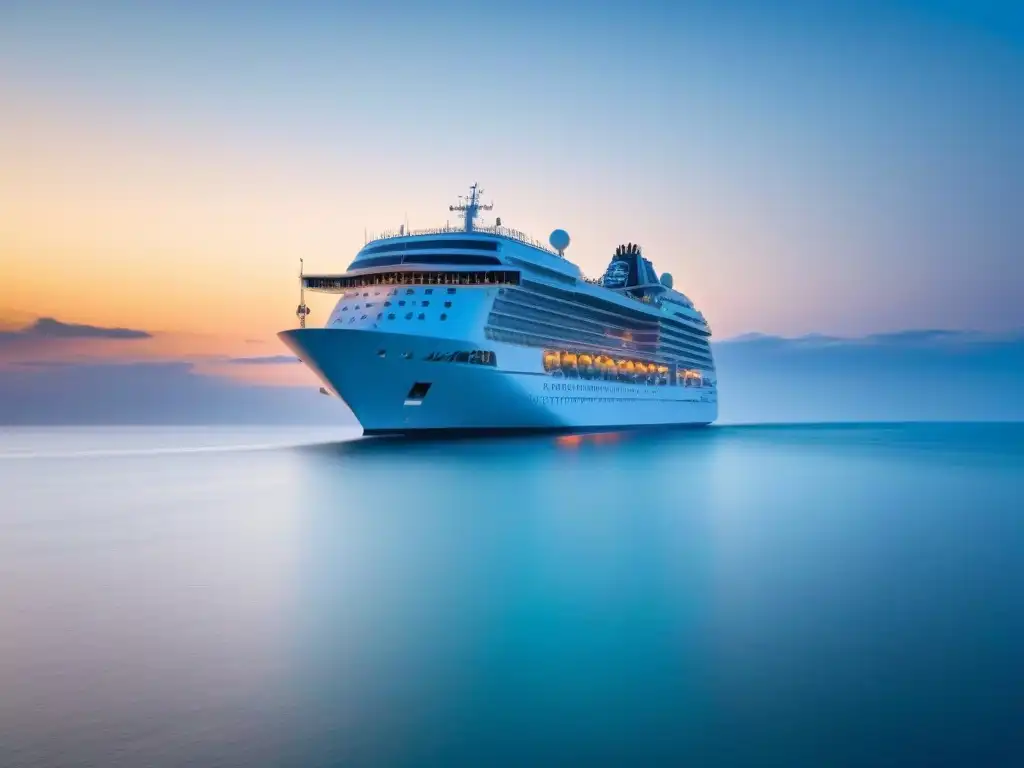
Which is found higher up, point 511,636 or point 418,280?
point 418,280

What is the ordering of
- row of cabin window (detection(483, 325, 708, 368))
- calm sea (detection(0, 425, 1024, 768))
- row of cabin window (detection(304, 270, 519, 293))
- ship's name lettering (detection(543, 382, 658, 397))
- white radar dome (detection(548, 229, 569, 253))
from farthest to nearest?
white radar dome (detection(548, 229, 569, 253)) → ship's name lettering (detection(543, 382, 658, 397)) → row of cabin window (detection(483, 325, 708, 368)) → row of cabin window (detection(304, 270, 519, 293)) → calm sea (detection(0, 425, 1024, 768))

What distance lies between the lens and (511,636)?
10.6 metres

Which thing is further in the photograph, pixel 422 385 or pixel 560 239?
pixel 560 239

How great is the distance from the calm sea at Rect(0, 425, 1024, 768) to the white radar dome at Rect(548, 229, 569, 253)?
60742mm

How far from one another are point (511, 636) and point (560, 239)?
246ft

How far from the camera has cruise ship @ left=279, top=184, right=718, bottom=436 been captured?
5000 cm

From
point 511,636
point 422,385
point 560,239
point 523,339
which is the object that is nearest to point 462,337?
point 422,385

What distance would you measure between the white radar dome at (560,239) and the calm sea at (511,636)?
6074 centimetres

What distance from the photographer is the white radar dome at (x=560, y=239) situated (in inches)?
3271

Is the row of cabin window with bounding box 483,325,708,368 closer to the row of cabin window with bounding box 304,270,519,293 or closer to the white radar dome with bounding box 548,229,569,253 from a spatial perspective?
the row of cabin window with bounding box 304,270,519,293

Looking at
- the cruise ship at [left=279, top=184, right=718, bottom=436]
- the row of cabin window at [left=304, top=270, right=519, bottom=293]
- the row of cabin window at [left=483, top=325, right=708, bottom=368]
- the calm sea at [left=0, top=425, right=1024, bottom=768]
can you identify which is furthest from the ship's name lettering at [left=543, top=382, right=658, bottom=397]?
the calm sea at [left=0, top=425, right=1024, bottom=768]

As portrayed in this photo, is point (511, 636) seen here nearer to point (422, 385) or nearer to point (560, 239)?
point (422, 385)

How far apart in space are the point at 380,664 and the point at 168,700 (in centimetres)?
230

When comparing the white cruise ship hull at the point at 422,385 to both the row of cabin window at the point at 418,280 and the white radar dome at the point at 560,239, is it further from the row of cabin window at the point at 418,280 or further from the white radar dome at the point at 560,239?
the white radar dome at the point at 560,239
